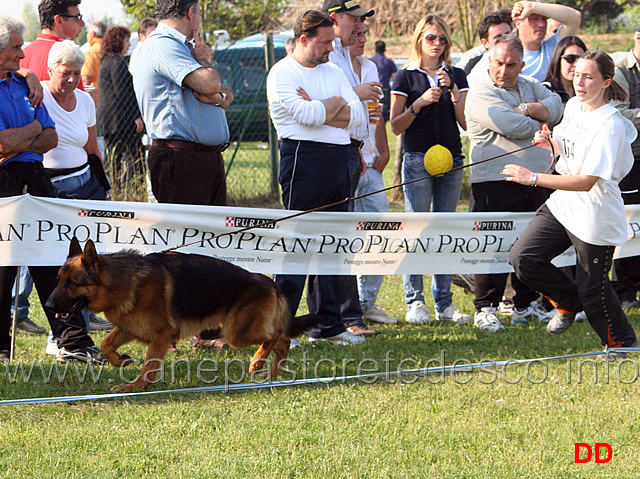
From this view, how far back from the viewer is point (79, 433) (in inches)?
169

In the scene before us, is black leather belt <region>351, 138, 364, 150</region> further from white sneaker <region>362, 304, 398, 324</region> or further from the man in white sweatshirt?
white sneaker <region>362, 304, 398, 324</region>

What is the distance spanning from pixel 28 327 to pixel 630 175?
539 cm

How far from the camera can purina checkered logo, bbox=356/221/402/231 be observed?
21.0 feet

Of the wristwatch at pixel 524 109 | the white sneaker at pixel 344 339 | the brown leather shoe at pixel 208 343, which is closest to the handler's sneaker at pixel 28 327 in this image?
the brown leather shoe at pixel 208 343

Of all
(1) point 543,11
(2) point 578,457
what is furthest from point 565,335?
(1) point 543,11

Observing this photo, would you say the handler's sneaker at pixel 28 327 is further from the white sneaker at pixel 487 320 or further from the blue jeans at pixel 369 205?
the white sneaker at pixel 487 320

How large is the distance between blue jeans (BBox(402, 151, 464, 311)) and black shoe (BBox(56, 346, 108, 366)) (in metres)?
2.81

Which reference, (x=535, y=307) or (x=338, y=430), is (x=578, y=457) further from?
(x=535, y=307)

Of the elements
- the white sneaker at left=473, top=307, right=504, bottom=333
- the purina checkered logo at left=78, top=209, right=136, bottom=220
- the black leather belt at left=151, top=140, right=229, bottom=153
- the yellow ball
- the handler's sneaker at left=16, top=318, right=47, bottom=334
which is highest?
the black leather belt at left=151, top=140, right=229, bottom=153

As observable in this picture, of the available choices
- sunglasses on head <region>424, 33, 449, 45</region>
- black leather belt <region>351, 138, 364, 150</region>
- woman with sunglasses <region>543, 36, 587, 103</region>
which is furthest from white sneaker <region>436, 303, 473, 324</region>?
sunglasses on head <region>424, 33, 449, 45</region>

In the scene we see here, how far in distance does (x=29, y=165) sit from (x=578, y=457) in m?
3.94

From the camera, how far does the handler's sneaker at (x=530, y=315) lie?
282 inches

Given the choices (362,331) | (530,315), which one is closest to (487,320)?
(530,315)

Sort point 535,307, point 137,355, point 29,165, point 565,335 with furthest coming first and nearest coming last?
point 535,307 < point 565,335 < point 137,355 < point 29,165
